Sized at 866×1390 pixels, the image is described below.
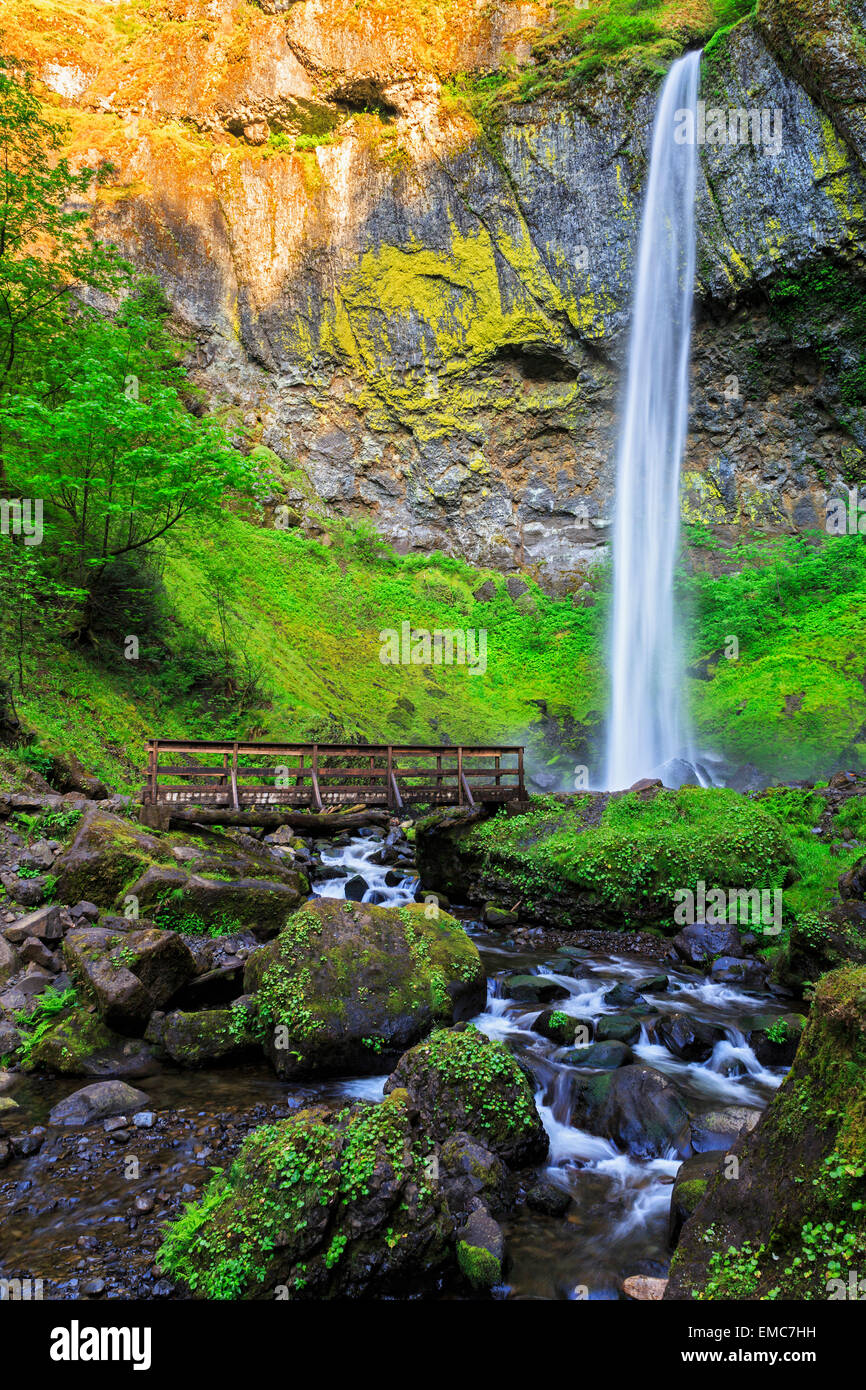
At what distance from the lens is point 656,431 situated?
3119cm

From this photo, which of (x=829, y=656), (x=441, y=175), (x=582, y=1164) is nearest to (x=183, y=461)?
(x=582, y=1164)

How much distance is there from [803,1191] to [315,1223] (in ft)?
8.28

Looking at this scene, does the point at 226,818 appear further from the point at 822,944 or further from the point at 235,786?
the point at 822,944

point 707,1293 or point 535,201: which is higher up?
point 535,201

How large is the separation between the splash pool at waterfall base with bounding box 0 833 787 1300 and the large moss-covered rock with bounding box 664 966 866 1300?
127 cm

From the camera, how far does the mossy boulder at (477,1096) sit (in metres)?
5.25

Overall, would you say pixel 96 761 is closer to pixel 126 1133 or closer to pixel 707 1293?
pixel 126 1133

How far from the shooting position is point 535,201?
31.2 m

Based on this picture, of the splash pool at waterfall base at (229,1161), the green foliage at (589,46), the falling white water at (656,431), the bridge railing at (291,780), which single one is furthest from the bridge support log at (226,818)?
the green foliage at (589,46)

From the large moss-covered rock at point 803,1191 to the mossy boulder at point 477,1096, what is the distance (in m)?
1.87

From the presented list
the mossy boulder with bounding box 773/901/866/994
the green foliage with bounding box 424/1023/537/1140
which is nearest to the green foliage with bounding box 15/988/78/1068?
the green foliage with bounding box 424/1023/537/1140

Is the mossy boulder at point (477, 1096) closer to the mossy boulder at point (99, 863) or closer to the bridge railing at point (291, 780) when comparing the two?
the mossy boulder at point (99, 863)

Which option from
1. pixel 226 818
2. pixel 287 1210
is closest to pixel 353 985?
pixel 287 1210
